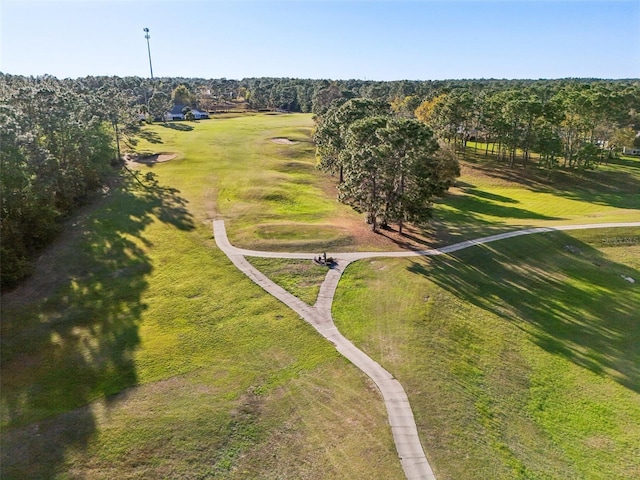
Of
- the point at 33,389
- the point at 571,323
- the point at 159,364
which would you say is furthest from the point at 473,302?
the point at 33,389

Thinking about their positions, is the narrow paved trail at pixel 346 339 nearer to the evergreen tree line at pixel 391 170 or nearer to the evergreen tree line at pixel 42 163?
the evergreen tree line at pixel 391 170

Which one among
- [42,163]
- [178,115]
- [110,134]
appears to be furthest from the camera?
[178,115]

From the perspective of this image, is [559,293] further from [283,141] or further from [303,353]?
[283,141]

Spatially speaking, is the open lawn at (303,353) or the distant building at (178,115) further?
the distant building at (178,115)

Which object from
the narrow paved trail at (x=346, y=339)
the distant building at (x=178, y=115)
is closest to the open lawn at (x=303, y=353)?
the narrow paved trail at (x=346, y=339)

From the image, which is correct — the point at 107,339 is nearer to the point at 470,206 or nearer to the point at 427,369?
the point at 427,369

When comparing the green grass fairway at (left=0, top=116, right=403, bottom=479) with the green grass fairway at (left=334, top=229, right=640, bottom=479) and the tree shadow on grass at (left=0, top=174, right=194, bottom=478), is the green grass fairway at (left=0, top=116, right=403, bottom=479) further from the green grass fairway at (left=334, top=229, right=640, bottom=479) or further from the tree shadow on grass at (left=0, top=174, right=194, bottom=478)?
the green grass fairway at (left=334, top=229, right=640, bottom=479)

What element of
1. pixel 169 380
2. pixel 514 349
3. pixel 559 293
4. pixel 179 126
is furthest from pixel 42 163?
pixel 179 126
